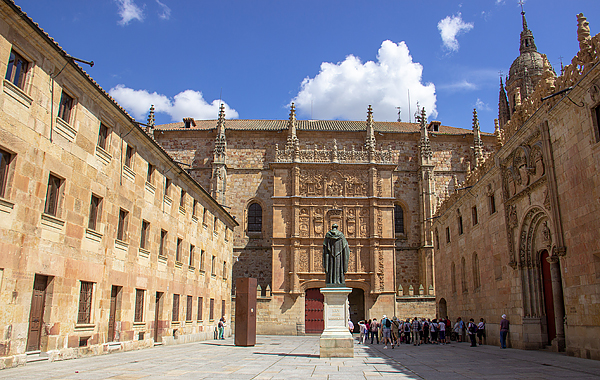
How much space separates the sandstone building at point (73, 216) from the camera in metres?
10.8

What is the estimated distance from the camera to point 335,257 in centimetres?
1630

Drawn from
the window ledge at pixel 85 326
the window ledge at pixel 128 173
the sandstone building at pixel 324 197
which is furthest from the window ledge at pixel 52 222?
the sandstone building at pixel 324 197

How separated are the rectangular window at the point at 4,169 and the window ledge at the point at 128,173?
6109 millimetres

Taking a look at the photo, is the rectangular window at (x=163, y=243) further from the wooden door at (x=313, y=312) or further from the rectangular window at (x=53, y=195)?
the wooden door at (x=313, y=312)

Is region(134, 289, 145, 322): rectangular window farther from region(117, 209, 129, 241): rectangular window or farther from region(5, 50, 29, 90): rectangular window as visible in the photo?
region(5, 50, 29, 90): rectangular window

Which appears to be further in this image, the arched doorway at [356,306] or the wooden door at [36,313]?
the arched doorway at [356,306]

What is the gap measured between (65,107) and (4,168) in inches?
130

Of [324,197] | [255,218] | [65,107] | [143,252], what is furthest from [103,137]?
[255,218]

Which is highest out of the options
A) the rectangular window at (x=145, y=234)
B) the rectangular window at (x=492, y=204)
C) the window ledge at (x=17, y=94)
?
the window ledge at (x=17, y=94)

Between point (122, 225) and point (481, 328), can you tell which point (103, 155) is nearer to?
point (122, 225)

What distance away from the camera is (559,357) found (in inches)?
534

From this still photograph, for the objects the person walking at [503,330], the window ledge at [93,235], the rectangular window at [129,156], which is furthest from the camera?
the person walking at [503,330]

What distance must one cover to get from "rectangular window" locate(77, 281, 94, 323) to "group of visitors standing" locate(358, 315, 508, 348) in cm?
1347

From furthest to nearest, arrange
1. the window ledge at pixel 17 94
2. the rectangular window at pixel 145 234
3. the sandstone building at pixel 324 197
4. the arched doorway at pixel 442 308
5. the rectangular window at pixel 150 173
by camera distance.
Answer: the sandstone building at pixel 324 197, the arched doorway at pixel 442 308, the rectangular window at pixel 150 173, the rectangular window at pixel 145 234, the window ledge at pixel 17 94
